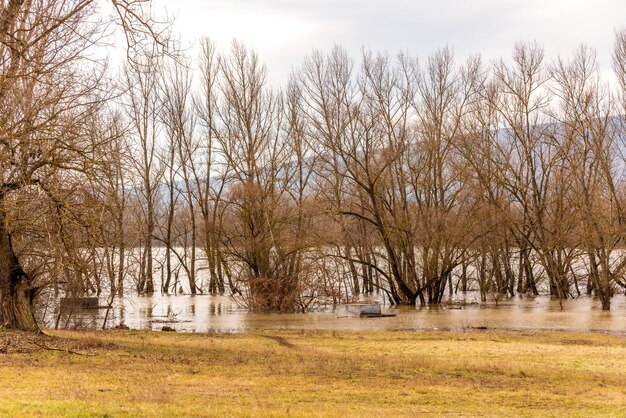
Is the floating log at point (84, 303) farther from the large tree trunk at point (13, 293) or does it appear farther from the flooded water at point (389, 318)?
the large tree trunk at point (13, 293)

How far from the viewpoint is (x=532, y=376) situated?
13.6 m

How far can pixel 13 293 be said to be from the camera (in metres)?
17.7

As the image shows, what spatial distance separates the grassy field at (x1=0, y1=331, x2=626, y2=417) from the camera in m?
9.82

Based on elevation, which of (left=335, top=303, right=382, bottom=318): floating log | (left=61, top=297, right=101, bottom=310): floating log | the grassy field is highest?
(left=61, top=297, right=101, bottom=310): floating log

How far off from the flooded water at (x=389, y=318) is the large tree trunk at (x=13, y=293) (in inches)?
346

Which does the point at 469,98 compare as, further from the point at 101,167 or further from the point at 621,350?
the point at 101,167

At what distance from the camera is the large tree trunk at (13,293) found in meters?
17.3

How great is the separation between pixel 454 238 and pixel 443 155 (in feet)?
20.8

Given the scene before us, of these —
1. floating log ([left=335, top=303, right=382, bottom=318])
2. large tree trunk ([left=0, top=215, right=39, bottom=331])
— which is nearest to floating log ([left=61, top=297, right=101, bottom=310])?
large tree trunk ([left=0, top=215, right=39, bottom=331])

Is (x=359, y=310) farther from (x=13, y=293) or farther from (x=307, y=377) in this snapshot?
(x=307, y=377)

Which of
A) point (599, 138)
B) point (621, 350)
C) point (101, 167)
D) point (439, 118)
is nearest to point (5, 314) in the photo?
point (101, 167)

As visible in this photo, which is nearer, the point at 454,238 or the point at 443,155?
the point at 454,238

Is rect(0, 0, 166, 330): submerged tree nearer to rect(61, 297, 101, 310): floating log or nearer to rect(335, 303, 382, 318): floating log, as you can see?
rect(61, 297, 101, 310): floating log

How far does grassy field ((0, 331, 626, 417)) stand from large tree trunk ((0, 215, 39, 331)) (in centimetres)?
87
